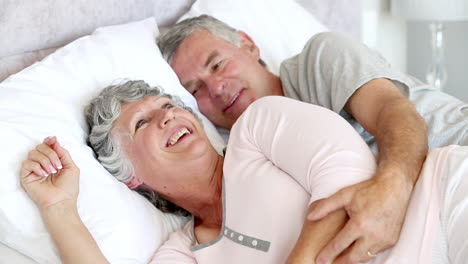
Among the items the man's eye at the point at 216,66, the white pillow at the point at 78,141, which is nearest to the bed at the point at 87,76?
the white pillow at the point at 78,141

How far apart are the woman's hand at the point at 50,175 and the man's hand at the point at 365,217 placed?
50 centimetres

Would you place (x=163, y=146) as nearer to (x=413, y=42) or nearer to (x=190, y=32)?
(x=190, y=32)

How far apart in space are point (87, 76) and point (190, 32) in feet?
1.30

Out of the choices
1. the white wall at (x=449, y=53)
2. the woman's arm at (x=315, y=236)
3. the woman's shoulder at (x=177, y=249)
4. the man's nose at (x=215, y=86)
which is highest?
the man's nose at (x=215, y=86)

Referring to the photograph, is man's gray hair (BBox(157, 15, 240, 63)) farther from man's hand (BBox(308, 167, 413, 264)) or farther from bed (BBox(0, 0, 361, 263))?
man's hand (BBox(308, 167, 413, 264))

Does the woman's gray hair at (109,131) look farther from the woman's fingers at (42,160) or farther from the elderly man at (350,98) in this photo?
the elderly man at (350,98)

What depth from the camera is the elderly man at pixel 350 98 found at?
1.19 meters

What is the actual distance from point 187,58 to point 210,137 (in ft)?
0.91

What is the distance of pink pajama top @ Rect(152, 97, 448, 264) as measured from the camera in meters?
1.22

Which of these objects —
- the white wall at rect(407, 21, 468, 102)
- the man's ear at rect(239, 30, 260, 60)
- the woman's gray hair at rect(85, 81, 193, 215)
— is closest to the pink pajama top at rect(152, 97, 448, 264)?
the woman's gray hair at rect(85, 81, 193, 215)

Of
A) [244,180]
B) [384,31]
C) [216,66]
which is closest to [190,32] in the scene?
[216,66]

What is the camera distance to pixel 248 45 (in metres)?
1.98

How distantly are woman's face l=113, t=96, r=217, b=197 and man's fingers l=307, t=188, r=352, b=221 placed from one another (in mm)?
349

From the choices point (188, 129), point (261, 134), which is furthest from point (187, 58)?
point (261, 134)
